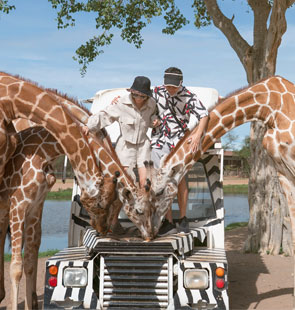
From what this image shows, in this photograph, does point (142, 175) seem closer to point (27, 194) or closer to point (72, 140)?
point (72, 140)

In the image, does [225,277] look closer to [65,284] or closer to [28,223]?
[65,284]

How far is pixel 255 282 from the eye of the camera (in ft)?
25.7

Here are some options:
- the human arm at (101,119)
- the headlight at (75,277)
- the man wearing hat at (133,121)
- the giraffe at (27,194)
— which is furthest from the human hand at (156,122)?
the headlight at (75,277)

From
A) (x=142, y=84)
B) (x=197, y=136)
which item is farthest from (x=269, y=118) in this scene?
(x=142, y=84)

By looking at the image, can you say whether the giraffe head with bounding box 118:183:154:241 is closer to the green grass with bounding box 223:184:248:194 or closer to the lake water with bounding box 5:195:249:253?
the lake water with bounding box 5:195:249:253

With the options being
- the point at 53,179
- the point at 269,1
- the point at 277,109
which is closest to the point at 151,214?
the point at 53,179

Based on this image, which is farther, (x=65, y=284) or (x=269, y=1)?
(x=269, y=1)

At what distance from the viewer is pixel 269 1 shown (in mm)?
10805

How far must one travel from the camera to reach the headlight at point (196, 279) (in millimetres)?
4793

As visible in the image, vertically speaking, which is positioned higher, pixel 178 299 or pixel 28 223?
pixel 28 223

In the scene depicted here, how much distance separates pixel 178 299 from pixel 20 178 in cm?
225

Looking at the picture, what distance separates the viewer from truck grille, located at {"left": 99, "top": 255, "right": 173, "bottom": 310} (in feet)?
15.7

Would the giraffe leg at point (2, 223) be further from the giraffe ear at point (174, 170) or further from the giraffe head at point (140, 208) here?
the giraffe ear at point (174, 170)

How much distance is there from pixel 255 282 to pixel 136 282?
362 cm
